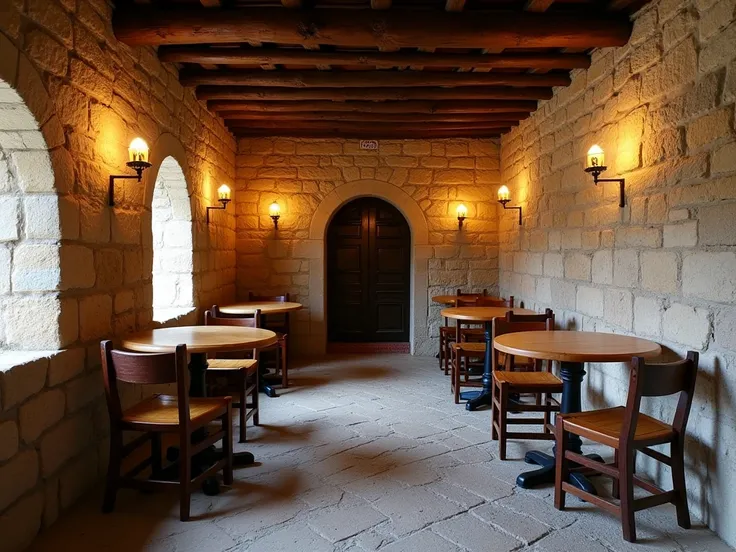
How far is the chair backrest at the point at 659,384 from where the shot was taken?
205cm

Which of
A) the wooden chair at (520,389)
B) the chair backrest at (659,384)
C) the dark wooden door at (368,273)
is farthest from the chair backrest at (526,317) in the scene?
the dark wooden door at (368,273)

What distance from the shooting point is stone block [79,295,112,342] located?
256 cm

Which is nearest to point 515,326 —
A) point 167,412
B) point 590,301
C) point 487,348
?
point 590,301

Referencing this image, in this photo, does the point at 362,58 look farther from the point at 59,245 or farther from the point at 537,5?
the point at 59,245

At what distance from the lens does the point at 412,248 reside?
6.04m

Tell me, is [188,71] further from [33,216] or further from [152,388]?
[152,388]

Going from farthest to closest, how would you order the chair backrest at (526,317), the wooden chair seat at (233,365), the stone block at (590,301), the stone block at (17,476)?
1. the chair backrest at (526,317)
2. the stone block at (590,301)
3. the wooden chair seat at (233,365)
4. the stone block at (17,476)

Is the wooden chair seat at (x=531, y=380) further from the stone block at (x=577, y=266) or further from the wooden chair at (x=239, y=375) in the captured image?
the wooden chair at (x=239, y=375)

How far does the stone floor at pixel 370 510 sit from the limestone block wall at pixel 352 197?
264 cm

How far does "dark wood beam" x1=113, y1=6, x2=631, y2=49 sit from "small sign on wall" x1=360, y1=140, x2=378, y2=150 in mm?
2762

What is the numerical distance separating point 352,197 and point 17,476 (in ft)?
14.6

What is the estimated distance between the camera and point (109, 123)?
113 inches

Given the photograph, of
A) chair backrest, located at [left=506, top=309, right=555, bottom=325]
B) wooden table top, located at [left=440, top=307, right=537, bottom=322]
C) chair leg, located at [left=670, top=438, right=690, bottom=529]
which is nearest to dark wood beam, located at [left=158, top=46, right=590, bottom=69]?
chair backrest, located at [left=506, top=309, right=555, bottom=325]

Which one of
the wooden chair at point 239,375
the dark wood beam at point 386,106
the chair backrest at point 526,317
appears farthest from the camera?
the dark wood beam at point 386,106
